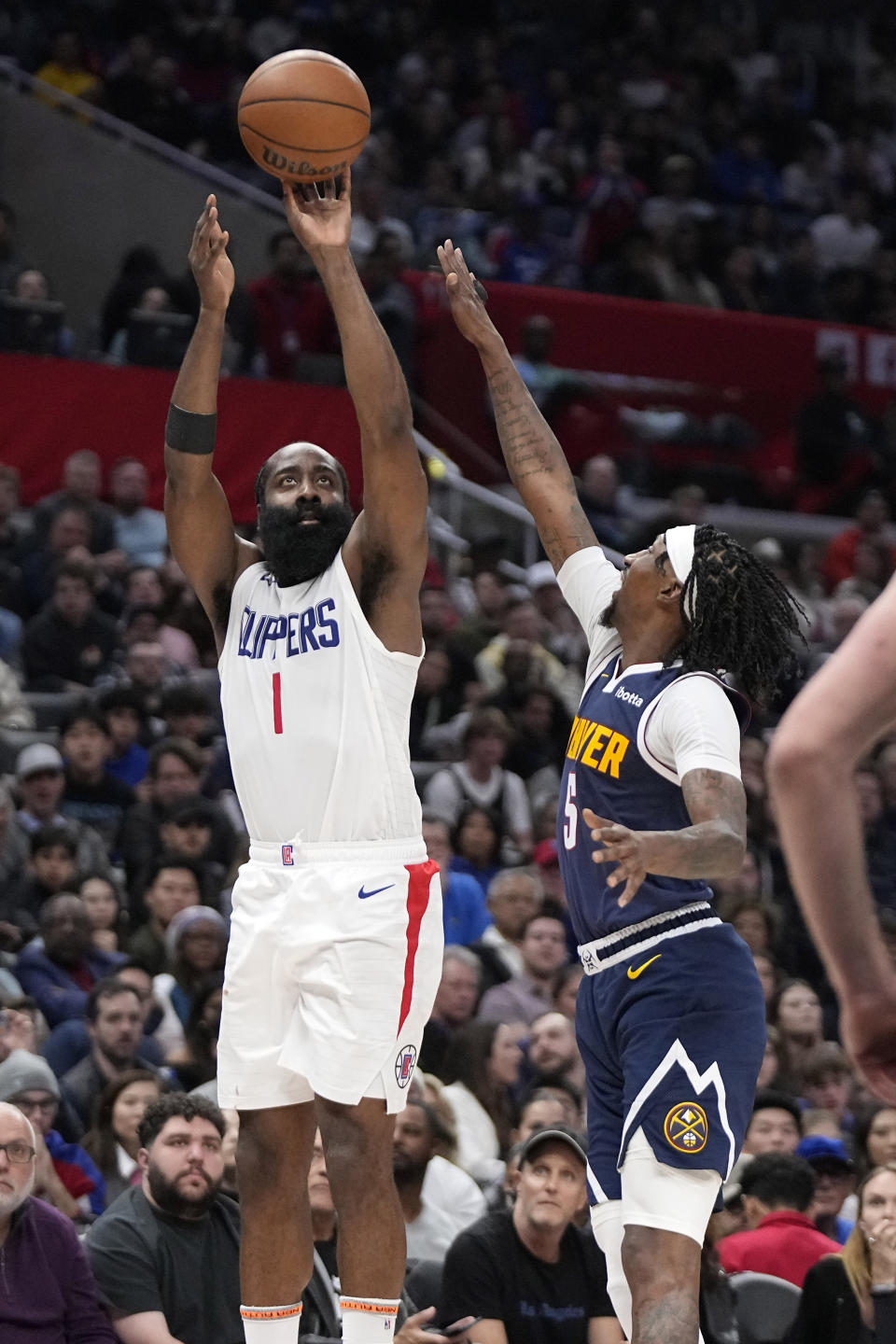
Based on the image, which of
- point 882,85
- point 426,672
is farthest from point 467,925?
point 882,85

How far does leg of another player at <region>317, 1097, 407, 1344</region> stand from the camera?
4883 mm

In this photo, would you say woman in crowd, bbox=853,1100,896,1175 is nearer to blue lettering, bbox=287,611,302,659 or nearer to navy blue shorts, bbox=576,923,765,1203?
navy blue shorts, bbox=576,923,765,1203

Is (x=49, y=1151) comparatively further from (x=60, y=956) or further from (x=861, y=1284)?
(x=861, y=1284)

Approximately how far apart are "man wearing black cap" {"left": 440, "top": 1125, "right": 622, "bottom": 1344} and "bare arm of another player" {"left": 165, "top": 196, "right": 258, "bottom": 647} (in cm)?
231

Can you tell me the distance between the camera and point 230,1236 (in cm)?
678

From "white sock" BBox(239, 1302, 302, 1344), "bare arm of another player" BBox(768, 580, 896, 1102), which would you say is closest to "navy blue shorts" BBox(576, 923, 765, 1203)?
"white sock" BBox(239, 1302, 302, 1344)

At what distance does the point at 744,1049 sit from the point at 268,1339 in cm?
132

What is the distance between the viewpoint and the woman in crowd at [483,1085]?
844 cm

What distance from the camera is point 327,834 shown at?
5.07 m

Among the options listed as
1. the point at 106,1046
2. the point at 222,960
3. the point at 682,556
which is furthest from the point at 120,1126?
the point at 682,556

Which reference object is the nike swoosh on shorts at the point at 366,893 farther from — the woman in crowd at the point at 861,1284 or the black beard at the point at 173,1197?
the woman in crowd at the point at 861,1284

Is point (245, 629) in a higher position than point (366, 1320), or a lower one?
higher

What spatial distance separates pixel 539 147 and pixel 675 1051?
15243mm

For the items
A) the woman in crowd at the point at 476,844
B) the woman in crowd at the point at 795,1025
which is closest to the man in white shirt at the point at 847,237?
the woman in crowd at the point at 476,844
